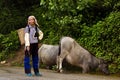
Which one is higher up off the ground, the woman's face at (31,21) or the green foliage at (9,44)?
the woman's face at (31,21)

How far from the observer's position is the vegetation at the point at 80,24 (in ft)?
61.3

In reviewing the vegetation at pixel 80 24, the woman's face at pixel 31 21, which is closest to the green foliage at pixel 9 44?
the vegetation at pixel 80 24

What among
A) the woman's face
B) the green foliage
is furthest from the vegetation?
the woman's face

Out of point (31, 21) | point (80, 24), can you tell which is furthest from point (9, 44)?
point (31, 21)

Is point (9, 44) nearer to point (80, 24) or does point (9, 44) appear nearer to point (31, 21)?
point (80, 24)

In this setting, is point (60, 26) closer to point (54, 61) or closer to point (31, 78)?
point (54, 61)

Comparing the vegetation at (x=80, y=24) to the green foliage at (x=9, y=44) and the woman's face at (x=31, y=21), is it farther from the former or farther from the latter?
the woman's face at (x=31, y=21)

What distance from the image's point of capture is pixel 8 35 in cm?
2316

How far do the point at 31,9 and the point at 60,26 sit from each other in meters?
4.71

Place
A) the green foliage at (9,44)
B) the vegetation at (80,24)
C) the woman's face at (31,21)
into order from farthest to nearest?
the green foliage at (9,44) → the vegetation at (80,24) → the woman's face at (31,21)

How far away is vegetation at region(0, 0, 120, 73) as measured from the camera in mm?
18672

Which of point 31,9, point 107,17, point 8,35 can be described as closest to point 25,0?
point 31,9

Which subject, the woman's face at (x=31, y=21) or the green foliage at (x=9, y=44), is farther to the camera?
the green foliage at (x=9, y=44)

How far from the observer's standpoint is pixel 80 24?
20.6 meters
